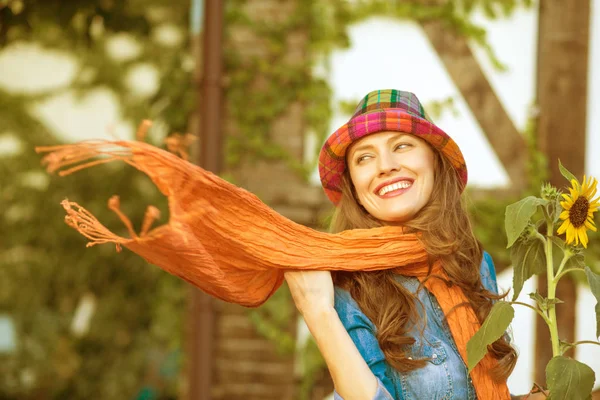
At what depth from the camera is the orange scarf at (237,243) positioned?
5.14 ft

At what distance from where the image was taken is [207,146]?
4.23 metres

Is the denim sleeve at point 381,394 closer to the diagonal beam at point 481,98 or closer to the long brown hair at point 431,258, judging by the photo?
the long brown hair at point 431,258

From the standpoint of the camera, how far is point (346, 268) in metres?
1.79

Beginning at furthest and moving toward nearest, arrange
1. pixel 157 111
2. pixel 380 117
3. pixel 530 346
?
pixel 157 111 → pixel 530 346 → pixel 380 117

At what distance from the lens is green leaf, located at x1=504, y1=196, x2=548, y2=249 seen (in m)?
1.63

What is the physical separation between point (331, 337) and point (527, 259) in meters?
0.49

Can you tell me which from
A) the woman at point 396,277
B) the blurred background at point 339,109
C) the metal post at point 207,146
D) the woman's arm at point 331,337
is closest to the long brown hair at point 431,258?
the woman at point 396,277

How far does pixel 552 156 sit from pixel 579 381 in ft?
9.25

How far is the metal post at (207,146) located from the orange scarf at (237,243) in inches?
94.3

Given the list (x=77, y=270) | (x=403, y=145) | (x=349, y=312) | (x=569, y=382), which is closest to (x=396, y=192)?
(x=403, y=145)

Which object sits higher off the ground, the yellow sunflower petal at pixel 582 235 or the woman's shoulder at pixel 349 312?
the yellow sunflower petal at pixel 582 235

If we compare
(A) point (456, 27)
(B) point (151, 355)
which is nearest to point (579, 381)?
(A) point (456, 27)

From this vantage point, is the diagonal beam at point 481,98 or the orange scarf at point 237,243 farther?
the diagonal beam at point 481,98

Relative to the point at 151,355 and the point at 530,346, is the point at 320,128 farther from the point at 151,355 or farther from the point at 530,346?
the point at 151,355
